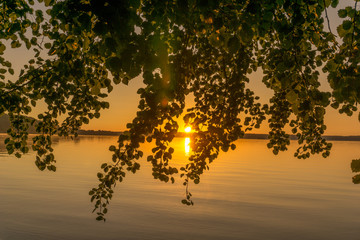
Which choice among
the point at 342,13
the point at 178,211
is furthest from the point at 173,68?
the point at 178,211

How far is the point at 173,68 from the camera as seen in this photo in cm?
378

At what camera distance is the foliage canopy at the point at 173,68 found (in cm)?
310

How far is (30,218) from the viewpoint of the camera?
1705 cm

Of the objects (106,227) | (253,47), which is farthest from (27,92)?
(106,227)

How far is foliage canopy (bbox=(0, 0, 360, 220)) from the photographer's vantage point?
3098 millimetres

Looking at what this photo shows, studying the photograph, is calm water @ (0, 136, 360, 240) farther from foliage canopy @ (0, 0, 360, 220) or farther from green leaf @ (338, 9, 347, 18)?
green leaf @ (338, 9, 347, 18)

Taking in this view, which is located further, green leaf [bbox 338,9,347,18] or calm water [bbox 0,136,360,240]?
calm water [bbox 0,136,360,240]

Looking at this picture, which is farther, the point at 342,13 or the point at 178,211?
the point at 178,211

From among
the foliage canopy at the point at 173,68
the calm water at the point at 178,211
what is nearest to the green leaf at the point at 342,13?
the foliage canopy at the point at 173,68

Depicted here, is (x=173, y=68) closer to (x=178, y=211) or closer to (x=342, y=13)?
(x=342, y=13)

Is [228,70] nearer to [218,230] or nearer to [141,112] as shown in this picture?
[141,112]

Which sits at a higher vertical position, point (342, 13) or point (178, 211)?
point (342, 13)

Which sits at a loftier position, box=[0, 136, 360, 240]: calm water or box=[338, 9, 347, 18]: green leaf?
box=[338, 9, 347, 18]: green leaf

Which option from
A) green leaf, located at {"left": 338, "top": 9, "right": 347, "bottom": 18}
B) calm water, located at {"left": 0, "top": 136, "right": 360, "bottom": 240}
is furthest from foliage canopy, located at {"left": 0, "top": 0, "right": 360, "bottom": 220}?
calm water, located at {"left": 0, "top": 136, "right": 360, "bottom": 240}
